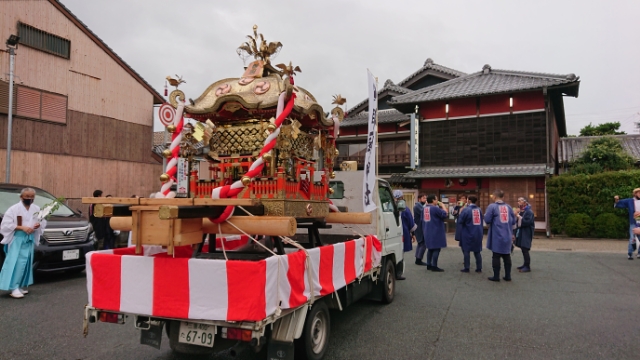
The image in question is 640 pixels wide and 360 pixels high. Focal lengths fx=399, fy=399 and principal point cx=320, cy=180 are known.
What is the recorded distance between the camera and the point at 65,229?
8.19 metres

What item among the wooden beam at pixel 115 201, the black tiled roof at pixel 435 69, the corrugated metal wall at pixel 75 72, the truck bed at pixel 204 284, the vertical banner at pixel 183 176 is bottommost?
the truck bed at pixel 204 284

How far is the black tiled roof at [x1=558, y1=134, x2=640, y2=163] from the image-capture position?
24000 mm

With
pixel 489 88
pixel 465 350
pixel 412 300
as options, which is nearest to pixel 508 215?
pixel 412 300

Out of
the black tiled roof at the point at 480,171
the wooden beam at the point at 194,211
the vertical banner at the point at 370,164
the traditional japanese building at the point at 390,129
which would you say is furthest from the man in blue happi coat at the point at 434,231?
the traditional japanese building at the point at 390,129

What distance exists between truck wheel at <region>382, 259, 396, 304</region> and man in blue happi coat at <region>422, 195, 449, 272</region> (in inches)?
123

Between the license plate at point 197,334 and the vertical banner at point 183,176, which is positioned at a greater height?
the vertical banner at point 183,176

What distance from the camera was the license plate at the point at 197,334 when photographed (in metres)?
3.23

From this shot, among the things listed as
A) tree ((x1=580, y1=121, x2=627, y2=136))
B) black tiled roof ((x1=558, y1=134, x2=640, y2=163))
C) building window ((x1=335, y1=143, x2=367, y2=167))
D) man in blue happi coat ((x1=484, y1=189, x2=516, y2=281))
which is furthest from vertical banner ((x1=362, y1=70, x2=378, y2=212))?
tree ((x1=580, y1=121, x2=627, y2=136))

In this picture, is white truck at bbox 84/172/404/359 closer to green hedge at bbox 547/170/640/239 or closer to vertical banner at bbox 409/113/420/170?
green hedge at bbox 547/170/640/239

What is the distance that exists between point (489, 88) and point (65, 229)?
64.5 ft

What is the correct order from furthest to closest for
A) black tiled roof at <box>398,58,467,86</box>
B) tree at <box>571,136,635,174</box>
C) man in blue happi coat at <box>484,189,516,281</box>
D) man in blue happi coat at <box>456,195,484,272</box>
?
1. black tiled roof at <box>398,58,467,86</box>
2. tree at <box>571,136,635,174</box>
3. man in blue happi coat at <box>456,195,484,272</box>
4. man in blue happi coat at <box>484,189,516,281</box>

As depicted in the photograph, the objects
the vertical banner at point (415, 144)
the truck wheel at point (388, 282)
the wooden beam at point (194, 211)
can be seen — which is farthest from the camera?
the vertical banner at point (415, 144)

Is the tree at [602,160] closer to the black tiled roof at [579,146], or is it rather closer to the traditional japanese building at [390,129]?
the black tiled roof at [579,146]

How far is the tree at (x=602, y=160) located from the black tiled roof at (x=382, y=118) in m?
9.59
